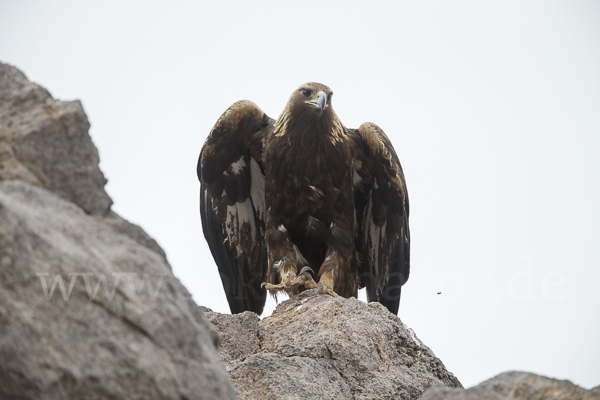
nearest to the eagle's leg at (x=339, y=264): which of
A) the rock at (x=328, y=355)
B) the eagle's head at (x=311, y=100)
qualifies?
the eagle's head at (x=311, y=100)

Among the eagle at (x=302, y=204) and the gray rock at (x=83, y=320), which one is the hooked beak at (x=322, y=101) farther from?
the gray rock at (x=83, y=320)

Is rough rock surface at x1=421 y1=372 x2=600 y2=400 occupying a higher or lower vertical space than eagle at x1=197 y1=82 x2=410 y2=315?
lower

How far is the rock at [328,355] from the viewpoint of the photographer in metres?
4.23

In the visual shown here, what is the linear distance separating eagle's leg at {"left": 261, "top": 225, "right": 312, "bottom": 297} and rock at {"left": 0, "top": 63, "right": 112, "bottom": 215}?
3.64m

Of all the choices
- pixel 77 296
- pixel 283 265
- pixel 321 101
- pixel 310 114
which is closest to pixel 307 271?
pixel 283 265

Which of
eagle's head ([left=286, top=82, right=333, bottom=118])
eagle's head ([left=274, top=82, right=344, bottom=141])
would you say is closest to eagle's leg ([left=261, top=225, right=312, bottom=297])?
eagle's head ([left=274, top=82, right=344, bottom=141])

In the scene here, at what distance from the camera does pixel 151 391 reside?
239 cm

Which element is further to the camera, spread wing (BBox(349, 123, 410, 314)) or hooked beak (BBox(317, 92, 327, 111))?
spread wing (BBox(349, 123, 410, 314))

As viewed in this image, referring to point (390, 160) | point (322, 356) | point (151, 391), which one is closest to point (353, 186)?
point (390, 160)

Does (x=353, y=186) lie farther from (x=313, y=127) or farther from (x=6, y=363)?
(x=6, y=363)

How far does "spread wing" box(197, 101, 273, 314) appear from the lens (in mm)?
7277

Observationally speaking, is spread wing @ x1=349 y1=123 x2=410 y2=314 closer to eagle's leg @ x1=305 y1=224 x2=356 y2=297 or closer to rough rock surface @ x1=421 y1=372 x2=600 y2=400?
eagle's leg @ x1=305 y1=224 x2=356 y2=297

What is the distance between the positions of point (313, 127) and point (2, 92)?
4.03 m

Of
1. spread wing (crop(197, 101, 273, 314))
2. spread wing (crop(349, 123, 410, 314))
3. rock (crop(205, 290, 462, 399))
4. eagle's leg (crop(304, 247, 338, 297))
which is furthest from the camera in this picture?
spread wing (crop(197, 101, 273, 314))
